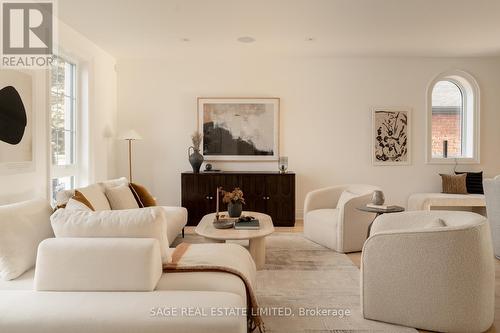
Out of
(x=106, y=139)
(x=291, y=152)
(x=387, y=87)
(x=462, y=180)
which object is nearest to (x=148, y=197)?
(x=106, y=139)

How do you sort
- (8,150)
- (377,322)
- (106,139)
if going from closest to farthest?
(377,322) < (8,150) < (106,139)

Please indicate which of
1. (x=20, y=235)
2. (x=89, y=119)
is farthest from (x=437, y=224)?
(x=89, y=119)

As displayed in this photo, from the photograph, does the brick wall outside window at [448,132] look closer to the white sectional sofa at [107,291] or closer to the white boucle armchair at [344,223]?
the white boucle armchair at [344,223]

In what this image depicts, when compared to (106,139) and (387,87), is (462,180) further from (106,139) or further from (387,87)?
(106,139)

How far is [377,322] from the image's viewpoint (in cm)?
→ 253

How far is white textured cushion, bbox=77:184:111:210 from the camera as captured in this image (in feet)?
11.7

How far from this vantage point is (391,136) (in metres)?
6.20

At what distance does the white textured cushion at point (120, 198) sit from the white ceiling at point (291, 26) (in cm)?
201

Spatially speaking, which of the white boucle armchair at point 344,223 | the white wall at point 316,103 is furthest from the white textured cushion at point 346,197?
the white wall at point 316,103

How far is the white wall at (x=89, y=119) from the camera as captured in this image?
3.74 metres

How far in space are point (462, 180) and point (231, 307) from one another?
5477 mm

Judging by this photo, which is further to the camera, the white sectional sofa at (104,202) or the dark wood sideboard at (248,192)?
the dark wood sideboard at (248,192)

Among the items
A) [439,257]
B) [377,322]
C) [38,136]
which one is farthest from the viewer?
[38,136]

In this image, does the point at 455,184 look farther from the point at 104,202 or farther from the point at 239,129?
the point at 104,202
